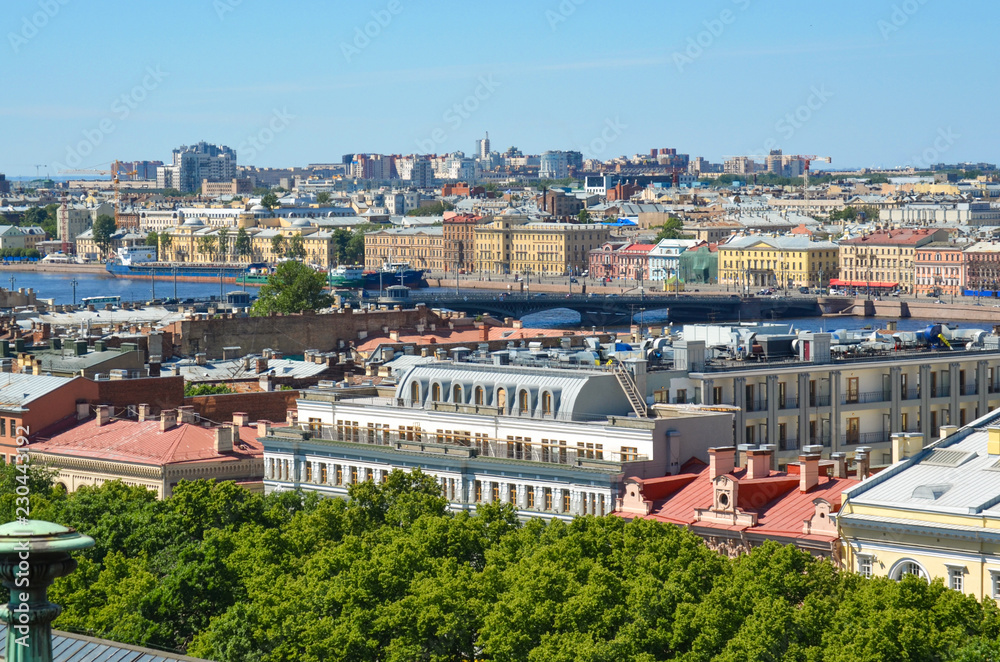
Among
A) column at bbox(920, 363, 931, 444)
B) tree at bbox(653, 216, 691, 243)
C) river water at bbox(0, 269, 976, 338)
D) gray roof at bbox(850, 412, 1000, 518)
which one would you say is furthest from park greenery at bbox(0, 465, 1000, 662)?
tree at bbox(653, 216, 691, 243)

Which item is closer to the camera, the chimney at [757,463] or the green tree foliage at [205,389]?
the chimney at [757,463]

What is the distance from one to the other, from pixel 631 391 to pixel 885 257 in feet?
312

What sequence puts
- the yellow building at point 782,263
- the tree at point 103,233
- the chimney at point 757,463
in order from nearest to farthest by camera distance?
the chimney at point 757,463, the yellow building at point 782,263, the tree at point 103,233

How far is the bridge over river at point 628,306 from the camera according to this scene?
92.2m

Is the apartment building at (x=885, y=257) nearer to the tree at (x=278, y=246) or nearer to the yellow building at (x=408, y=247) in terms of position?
the yellow building at (x=408, y=247)

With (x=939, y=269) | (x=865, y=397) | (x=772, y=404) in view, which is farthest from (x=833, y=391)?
(x=939, y=269)

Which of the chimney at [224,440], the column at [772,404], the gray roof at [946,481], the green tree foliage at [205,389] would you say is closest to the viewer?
the gray roof at [946,481]

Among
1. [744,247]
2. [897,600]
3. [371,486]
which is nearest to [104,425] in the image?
[371,486]

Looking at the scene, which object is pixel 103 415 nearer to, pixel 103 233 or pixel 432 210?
pixel 103 233

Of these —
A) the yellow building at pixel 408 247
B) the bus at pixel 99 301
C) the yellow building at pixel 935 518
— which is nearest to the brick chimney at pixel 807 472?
the yellow building at pixel 935 518

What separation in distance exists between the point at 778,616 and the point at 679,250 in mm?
112399

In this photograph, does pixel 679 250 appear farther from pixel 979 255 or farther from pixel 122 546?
pixel 122 546

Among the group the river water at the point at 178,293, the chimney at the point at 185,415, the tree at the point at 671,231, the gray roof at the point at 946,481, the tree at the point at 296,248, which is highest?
the gray roof at the point at 946,481

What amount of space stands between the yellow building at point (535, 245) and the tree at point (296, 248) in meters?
15.2
